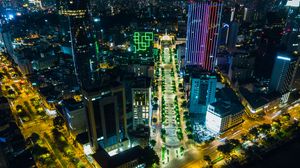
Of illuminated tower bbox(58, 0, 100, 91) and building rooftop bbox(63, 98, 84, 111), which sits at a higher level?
illuminated tower bbox(58, 0, 100, 91)

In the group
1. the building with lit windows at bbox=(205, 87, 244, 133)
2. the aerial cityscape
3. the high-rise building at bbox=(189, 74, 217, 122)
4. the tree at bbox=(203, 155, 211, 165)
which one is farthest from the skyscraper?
the tree at bbox=(203, 155, 211, 165)

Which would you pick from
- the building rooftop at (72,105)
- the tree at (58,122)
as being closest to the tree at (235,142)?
the building rooftop at (72,105)

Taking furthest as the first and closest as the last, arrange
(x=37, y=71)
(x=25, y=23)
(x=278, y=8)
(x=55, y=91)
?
1. (x=278, y=8)
2. (x=25, y=23)
3. (x=37, y=71)
4. (x=55, y=91)

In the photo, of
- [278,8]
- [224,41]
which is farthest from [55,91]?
[278,8]

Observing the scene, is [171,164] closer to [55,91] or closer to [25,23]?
[55,91]

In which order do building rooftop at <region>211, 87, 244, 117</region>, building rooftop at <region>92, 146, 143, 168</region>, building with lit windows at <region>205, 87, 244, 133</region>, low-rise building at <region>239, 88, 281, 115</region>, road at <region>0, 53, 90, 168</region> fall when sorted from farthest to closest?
1. low-rise building at <region>239, 88, 281, 115</region>
2. building rooftop at <region>211, 87, 244, 117</region>
3. building with lit windows at <region>205, 87, 244, 133</region>
4. road at <region>0, 53, 90, 168</region>
5. building rooftop at <region>92, 146, 143, 168</region>

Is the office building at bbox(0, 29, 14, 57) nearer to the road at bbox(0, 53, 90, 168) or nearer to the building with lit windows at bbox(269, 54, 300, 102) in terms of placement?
the road at bbox(0, 53, 90, 168)

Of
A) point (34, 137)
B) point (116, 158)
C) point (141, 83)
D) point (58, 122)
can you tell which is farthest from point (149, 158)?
point (34, 137)
